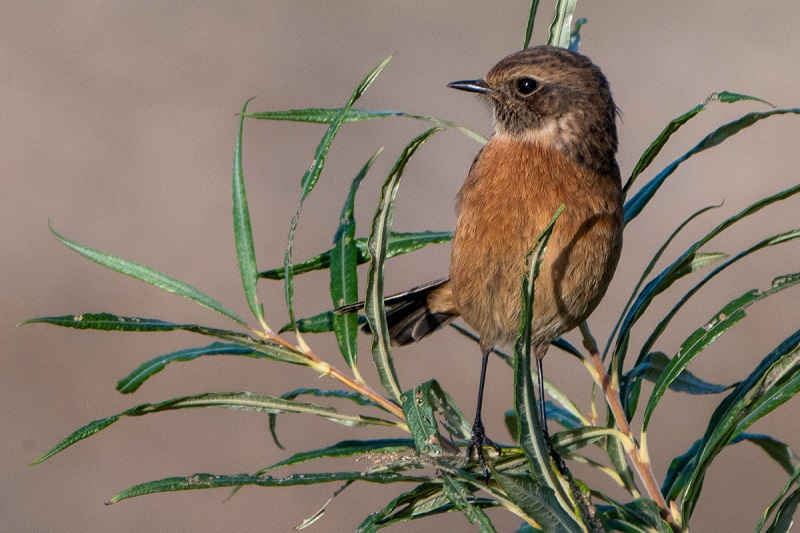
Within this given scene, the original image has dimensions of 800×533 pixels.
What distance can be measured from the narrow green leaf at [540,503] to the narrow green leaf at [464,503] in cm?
7

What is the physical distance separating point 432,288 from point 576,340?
4022 mm

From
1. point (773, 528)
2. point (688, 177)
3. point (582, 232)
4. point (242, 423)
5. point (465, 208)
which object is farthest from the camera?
point (688, 177)

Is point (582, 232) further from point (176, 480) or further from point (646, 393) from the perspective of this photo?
point (646, 393)

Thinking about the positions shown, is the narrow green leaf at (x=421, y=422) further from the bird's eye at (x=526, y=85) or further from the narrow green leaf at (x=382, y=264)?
the bird's eye at (x=526, y=85)

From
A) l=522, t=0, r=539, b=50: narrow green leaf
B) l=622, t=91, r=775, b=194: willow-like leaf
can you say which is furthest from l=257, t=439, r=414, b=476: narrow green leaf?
l=522, t=0, r=539, b=50: narrow green leaf

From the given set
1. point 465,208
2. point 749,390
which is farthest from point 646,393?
point 749,390

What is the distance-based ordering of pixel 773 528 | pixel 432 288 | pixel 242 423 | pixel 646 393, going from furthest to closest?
pixel 242 423 → pixel 646 393 → pixel 432 288 → pixel 773 528

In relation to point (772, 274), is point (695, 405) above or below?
below

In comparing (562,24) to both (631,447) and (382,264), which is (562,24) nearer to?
(382,264)

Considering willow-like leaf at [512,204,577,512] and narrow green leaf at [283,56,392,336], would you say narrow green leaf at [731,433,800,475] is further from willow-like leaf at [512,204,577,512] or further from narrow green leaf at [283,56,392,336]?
narrow green leaf at [283,56,392,336]

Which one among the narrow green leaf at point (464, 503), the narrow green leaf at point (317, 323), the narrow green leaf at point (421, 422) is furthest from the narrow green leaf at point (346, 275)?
the narrow green leaf at point (464, 503)

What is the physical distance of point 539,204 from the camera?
10.4 ft

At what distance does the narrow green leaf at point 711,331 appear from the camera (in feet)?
7.61

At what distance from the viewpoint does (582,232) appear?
311cm
